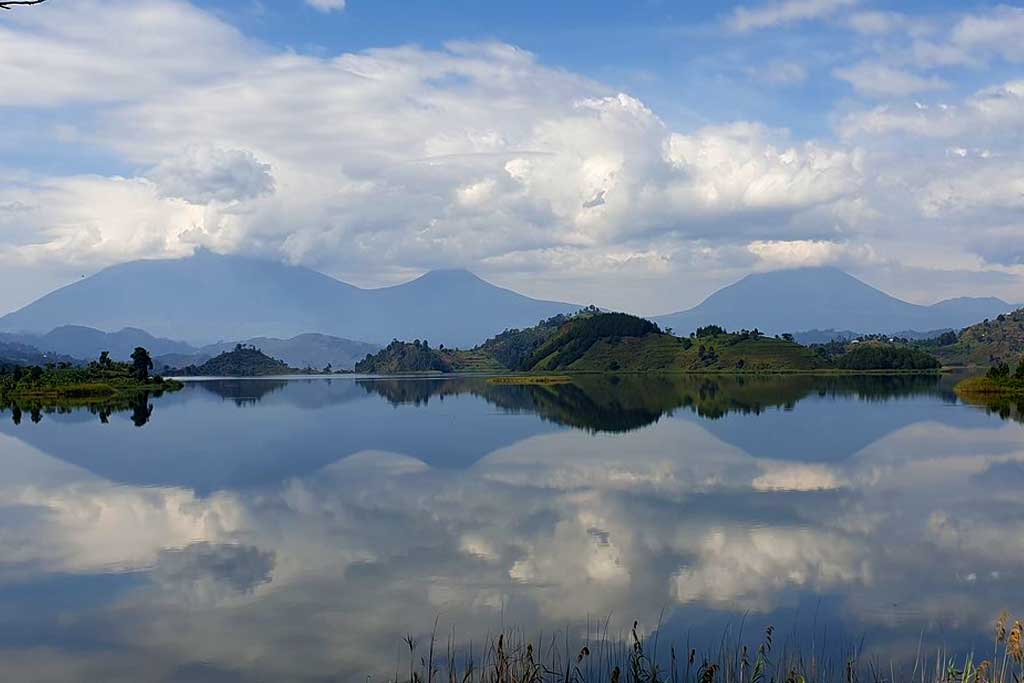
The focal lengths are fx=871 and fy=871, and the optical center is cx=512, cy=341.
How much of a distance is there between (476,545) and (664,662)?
1468 cm

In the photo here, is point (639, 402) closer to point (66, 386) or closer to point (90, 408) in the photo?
point (90, 408)

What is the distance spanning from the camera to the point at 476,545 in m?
35.5

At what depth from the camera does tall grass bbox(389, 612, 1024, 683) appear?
1975cm

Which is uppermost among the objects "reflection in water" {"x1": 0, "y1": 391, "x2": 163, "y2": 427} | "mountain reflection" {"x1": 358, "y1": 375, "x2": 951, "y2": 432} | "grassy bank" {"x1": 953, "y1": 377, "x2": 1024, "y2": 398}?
"grassy bank" {"x1": 953, "y1": 377, "x2": 1024, "y2": 398}

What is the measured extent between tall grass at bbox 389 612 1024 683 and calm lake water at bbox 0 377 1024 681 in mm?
767

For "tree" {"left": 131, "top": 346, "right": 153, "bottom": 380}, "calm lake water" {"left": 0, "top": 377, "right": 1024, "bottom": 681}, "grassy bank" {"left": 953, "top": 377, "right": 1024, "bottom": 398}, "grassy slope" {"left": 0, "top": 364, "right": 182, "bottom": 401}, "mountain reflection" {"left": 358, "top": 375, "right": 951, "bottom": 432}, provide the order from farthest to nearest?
"tree" {"left": 131, "top": 346, "right": 153, "bottom": 380}, "grassy slope" {"left": 0, "top": 364, "right": 182, "bottom": 401}, "grassy bank" {"left": 953, "top": 377, "right": 1024, "bottom": 398}, "mountain reflection" {"left": 358, "top": 375, "right": 951, "bottom": 432}, "calm lake water" {"left": 0, "top": 377, "right": 1024, "bottom": 681}

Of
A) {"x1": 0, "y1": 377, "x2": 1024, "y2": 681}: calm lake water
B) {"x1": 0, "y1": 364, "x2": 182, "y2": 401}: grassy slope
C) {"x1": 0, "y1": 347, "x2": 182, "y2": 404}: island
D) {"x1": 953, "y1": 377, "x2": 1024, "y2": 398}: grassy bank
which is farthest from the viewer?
{"x1": 0, "y1": 364, "x2": 182, "y2": 401}: grassy slope

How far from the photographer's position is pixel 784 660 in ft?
70.7

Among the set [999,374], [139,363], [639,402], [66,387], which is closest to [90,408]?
[66,387]

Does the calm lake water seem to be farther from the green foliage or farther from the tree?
the tree

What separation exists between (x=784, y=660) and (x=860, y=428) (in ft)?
221

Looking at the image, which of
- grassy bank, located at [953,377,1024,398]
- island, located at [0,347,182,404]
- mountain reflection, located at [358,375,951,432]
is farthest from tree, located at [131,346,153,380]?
grassy bank, located at [953,377,1024,398]

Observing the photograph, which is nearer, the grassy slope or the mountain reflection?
the mountain reflection

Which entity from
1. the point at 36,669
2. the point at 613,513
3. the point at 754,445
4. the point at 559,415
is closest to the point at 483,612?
the point at 36,669
